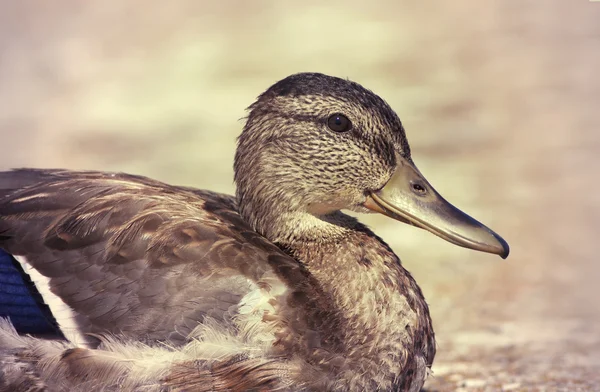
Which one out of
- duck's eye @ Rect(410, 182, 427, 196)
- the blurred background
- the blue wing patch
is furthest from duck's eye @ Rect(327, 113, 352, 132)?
the blurred background

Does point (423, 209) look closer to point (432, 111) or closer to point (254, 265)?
point (254, 265)

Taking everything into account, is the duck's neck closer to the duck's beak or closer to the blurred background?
the duck's beak

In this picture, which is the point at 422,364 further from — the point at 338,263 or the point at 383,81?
the point at 383,81

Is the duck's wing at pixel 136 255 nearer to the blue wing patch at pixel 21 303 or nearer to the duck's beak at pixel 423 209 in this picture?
the blue wing patch at pixel 21 303

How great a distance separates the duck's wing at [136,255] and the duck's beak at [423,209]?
0.60m

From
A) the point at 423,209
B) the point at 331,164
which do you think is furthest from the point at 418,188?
the point at 331,164

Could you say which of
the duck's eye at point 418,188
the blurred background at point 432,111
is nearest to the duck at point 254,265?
the duck's eye at point 418,188

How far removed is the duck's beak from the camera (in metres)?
4.44

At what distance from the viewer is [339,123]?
14.9 feet

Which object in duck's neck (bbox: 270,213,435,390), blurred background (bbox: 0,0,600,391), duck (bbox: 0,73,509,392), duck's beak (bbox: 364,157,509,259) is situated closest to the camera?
duck (bbox: 0,73,509,392)

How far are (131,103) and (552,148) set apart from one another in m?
5.60

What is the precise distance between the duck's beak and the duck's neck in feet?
0.77

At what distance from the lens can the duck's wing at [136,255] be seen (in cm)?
420

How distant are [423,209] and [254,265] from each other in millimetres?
879
